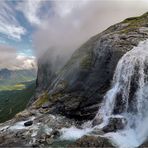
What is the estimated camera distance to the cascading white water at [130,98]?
4684 cm

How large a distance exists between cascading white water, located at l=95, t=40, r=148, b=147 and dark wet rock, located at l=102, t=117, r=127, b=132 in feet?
3.33

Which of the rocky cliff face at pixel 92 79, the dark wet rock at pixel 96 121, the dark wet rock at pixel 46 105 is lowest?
the dark wet rock at pixel 96 121

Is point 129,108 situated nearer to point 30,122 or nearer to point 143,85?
point 143,85

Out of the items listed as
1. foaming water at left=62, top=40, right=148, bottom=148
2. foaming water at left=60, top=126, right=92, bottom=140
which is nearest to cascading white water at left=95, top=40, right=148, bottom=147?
foaming water at left=62, top=40, right=148, bottom=148

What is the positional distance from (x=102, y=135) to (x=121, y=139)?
12.4ft

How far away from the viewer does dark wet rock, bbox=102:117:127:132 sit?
49.5 meters

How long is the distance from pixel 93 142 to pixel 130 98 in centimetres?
1705

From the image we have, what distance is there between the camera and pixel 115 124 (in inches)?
1980

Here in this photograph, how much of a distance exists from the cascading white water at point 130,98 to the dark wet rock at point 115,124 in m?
1.01

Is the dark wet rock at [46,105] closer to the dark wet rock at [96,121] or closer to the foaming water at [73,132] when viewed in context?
the foaming water at [73,132]

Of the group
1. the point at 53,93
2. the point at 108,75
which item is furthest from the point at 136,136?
the point at 53,93

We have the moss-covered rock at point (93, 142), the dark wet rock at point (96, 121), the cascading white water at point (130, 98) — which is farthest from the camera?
the dark wet rock at point (96, 121)

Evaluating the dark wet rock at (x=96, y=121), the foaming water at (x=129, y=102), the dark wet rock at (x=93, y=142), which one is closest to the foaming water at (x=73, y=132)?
the foaming water at (x=129, y=102)

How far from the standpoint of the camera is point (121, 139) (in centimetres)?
4497
